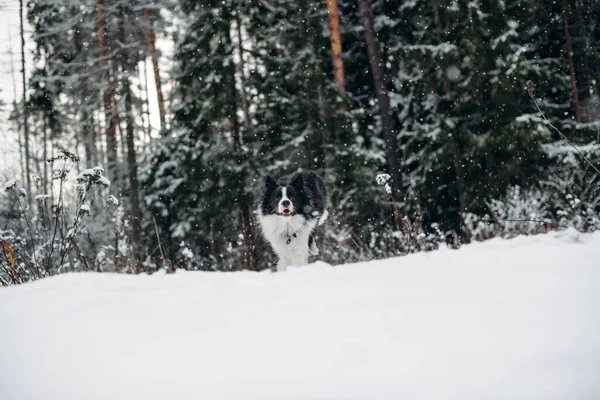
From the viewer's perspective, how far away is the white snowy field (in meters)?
1.32

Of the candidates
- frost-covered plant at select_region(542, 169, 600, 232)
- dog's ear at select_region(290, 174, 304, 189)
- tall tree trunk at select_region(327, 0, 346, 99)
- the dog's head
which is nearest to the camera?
frost-covered plant at select_region(542, 169, 600, 232)

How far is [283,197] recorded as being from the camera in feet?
21.0

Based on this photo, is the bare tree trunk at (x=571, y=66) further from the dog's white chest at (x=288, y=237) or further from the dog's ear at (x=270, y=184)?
the dog's ear at (x=270, y=184)

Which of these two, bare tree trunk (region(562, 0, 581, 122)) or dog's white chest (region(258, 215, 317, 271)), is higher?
bare tree trunk (region(562, 0, 581, 122))

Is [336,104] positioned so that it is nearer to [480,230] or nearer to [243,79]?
[243,79]

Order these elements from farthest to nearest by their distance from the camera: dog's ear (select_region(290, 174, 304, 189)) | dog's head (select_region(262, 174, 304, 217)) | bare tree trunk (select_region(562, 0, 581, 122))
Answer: bare tree trunk (select_region(562, 0, 581, 122)) → dog's ear (select_region(290, 174, 304, 189)) → dog's head (select_region(262, 174, 304, 217))

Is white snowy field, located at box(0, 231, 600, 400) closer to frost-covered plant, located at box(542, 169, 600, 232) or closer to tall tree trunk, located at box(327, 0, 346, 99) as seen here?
frost-covered plant, located at box(542, 169, 600, 232)

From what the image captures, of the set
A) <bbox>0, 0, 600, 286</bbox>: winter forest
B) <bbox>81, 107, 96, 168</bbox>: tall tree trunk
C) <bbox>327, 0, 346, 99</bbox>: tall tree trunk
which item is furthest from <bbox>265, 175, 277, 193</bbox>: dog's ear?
<bbox>81, 107, 96, 168</bbox>: tall tree trunk

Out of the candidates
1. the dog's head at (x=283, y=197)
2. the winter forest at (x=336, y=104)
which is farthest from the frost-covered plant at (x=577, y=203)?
the dog's head at (x=283, y=197)

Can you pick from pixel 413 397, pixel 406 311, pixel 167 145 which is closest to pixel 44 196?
pixel 406 311

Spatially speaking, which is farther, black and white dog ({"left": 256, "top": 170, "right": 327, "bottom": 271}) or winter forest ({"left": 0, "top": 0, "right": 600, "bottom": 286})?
winter forest ({"left": 0, "top": 0, "right": 600, "bottom": 286})

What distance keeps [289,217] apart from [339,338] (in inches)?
195

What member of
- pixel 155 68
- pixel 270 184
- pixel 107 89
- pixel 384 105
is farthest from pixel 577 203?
pixel 155 68

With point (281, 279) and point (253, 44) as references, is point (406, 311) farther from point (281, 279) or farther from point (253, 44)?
point (253, 44)
